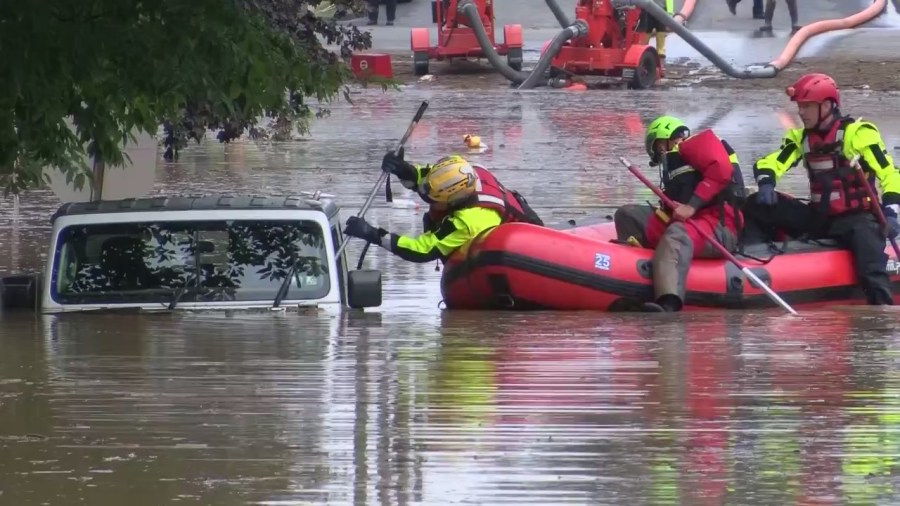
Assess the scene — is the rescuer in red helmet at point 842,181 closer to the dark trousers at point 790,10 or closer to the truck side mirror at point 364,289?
the truck side mirror at point 364,289

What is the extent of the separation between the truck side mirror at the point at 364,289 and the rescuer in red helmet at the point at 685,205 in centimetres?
263

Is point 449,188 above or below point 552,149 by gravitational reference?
above

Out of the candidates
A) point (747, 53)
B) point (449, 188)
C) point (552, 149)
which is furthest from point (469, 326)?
point (747, 53)

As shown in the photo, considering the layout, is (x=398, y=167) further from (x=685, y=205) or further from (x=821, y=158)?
(x=821, y=158)

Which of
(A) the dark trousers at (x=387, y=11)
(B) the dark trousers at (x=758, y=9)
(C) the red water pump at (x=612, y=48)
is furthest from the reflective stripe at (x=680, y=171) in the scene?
(A) the dark trousers at (x=387, y=11)

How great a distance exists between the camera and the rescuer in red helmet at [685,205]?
34.1ft

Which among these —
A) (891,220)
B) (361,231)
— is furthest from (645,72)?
(361,231)

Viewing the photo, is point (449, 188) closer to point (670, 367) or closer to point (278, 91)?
point (278, 91)

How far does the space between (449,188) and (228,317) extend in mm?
2246

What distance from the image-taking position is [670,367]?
23.4ft

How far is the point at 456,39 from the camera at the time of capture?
3000 cm

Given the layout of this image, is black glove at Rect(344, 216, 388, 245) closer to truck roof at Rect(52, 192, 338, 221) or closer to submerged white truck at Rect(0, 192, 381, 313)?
truck roof at Rect(52, 192, 338, 221)

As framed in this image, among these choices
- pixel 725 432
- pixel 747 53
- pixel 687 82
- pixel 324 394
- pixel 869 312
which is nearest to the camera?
pixel 725 432

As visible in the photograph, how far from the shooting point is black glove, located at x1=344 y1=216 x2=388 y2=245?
994 centimetres
